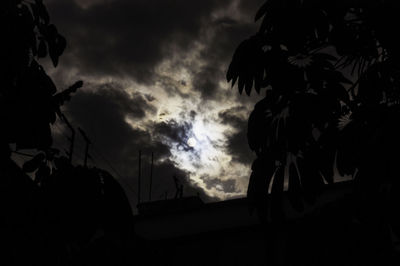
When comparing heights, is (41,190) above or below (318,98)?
below

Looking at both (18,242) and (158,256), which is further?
(158,256)

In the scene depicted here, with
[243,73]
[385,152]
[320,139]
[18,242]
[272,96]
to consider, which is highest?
[243,73]

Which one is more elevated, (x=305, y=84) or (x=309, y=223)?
(x=305, y=84)

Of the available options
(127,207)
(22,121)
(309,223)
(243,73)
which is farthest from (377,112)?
(22,121)

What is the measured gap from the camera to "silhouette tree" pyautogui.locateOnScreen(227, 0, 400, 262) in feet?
5.10

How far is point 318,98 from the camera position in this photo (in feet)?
6.06

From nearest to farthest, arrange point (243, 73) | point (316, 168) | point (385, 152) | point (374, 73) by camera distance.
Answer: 1. point (385, 152)
2. point (316, 168)
3. point (374, 73)
4. point (243, 73)

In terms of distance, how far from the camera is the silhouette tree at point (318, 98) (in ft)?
5.10

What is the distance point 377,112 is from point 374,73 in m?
0.32

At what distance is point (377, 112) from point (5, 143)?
146 cm

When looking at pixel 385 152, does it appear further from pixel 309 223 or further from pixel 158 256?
pixel 158 256

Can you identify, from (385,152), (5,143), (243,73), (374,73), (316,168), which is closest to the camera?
(385,152)

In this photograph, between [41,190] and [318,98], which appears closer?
[41,190]

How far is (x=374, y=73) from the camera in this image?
1.84 metres
